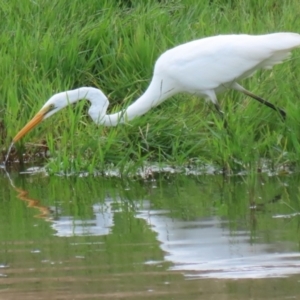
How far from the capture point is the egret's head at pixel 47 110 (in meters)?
7.73

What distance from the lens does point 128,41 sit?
9031 millimetres

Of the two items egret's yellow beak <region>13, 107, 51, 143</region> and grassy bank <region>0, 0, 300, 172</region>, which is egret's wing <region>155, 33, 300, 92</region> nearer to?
grassy bank <region>0, 0, 300, 172</region>

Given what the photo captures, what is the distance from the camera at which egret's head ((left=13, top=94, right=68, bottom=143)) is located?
25.4ft

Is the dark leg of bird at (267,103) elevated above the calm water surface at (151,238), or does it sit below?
above

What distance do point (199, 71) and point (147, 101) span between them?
470 mm

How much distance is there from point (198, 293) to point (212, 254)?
2.43 feet

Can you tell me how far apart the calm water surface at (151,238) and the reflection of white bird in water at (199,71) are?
692 mm

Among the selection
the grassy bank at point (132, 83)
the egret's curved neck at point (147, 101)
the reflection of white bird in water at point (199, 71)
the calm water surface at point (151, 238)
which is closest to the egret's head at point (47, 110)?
the reflection of white bird in water at point (199, 71)

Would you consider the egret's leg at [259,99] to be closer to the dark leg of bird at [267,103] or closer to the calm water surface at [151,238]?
the dark leg of bird at [267,103]

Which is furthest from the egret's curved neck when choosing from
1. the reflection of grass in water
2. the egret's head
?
the reflection of grass in water

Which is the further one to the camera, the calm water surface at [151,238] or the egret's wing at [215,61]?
the egret's wing at [215,61]

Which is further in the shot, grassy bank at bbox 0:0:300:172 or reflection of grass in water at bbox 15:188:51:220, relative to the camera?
grassy bank at bbox 0:0:300:172

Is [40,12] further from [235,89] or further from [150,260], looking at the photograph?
[150,260]

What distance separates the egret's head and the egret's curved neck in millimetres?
338
